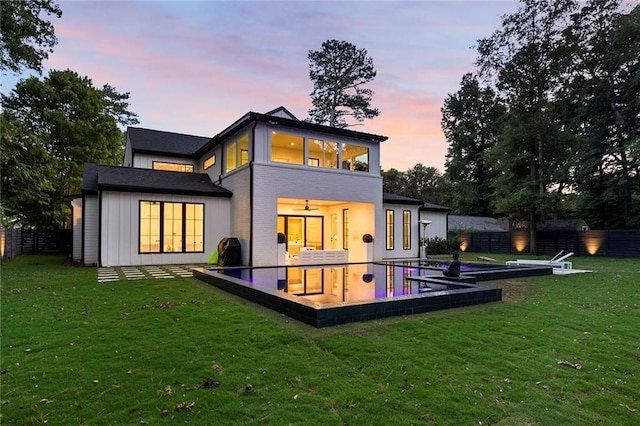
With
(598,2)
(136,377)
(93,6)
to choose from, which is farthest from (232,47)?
(598,2)

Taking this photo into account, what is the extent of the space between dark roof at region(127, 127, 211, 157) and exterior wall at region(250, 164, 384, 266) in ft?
21.9

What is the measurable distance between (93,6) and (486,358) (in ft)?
52.2

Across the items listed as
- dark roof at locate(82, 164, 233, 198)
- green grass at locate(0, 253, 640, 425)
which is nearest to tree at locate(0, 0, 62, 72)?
dark roof at locate(82, 164, 233, 198)

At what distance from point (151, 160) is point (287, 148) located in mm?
9768

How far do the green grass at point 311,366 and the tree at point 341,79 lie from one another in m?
26.2

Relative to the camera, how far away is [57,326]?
16.0 ft

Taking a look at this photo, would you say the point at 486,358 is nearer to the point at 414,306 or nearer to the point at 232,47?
the point at 414,306

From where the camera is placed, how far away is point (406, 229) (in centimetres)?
1847

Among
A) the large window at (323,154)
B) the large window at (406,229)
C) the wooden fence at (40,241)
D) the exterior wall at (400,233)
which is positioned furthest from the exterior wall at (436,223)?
the wooden fence at (40,241)

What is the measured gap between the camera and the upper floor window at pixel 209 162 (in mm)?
17091

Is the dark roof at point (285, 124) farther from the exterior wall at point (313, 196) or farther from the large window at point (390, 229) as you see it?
Answer: the large window at point (390, 229)

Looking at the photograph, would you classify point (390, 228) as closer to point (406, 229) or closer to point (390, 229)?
point (390, 229)

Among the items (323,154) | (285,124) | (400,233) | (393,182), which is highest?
(393,182)

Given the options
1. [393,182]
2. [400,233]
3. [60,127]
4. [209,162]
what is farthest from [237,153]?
[393,182]
